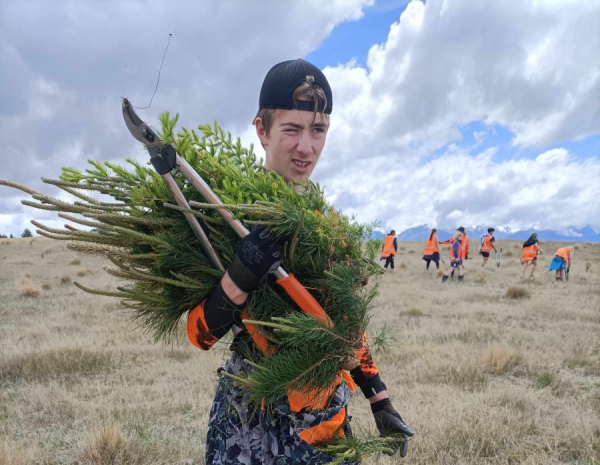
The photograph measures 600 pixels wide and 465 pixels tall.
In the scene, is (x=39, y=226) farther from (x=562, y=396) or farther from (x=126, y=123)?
(x=562, y=396)

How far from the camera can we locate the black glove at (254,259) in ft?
4.38

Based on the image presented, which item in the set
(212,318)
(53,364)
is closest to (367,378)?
(212,318)

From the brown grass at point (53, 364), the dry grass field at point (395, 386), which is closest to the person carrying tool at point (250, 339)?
the dry grass field at point (395, 386)

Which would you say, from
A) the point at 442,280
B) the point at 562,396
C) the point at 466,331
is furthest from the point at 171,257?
the point at 442,280

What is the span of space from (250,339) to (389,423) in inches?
26.6

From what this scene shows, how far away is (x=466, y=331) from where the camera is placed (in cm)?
720

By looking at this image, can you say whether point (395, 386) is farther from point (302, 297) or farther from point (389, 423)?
point (302, 297)

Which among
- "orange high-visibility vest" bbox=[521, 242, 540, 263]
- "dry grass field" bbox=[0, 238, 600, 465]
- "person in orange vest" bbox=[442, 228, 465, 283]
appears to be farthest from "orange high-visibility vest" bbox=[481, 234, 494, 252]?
"dry grass field" bbox=[0, 238, 600, 465]

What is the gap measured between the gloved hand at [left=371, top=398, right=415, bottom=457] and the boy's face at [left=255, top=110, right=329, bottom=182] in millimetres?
1002

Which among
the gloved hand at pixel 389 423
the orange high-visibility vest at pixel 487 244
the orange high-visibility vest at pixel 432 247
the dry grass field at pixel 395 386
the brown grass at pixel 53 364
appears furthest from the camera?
the orange high-visibility vest at pixel 487 244

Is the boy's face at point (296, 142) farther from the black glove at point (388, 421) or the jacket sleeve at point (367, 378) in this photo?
the black glove at point (388, 421)

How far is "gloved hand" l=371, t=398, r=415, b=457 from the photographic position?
5.52ft

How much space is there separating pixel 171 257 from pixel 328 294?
555 millimetres

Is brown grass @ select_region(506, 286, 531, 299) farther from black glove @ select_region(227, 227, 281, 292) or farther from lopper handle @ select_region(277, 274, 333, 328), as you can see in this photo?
black glove @ select_region(227, 227, 281, 292)
